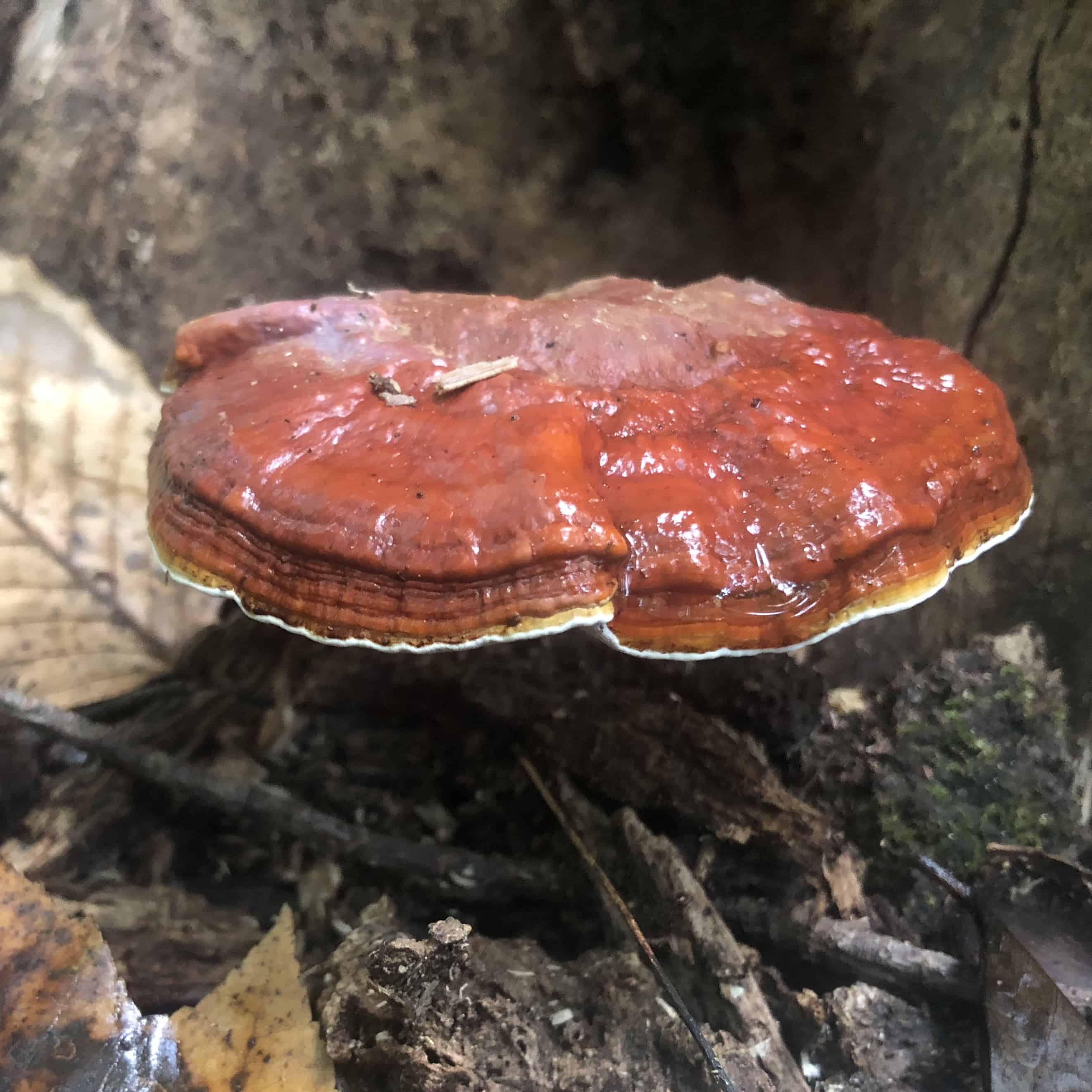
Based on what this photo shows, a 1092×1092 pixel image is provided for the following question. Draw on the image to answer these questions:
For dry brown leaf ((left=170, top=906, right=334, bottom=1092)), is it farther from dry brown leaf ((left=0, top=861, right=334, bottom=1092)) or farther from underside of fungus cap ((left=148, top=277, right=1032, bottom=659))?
underside of fungus cap ((left=148, top=277, right=1032, bottom=659))

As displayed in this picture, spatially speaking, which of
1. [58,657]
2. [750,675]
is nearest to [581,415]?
[750,675]

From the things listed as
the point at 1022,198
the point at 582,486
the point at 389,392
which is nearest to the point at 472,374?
the point at 389,392

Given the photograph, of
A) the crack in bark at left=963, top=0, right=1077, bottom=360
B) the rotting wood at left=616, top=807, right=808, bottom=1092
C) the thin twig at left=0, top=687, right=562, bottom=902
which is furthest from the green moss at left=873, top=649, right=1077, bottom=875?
the crack in bark at left=963, top=0, right=1077, bottom=360

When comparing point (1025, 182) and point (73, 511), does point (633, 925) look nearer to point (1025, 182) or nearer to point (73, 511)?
point (73, 511)

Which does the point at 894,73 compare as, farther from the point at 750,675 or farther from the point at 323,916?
the point at 323,916

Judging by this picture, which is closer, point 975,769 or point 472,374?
point 472,374

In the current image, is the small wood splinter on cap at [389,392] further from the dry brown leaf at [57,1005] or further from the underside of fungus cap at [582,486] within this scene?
the dry brown leaf at [57,1005]
